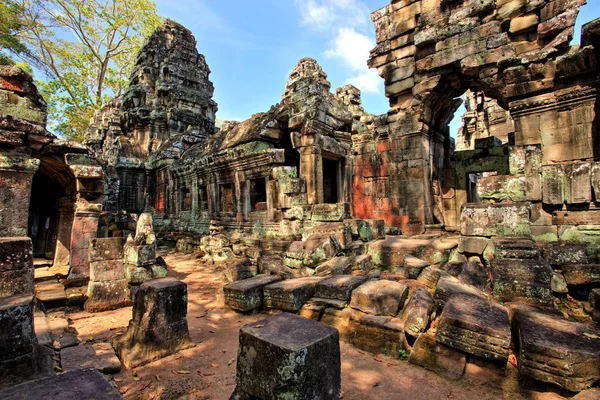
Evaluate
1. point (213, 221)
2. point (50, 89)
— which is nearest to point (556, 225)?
point (213, 221)

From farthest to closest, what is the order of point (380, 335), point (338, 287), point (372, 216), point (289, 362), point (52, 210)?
point (372, 216)
point (52, 210)
point (338, 287)
point (380, 335)
point (289, 362)

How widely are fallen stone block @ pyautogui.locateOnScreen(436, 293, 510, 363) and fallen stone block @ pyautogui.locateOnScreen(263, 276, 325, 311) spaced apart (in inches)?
72.3

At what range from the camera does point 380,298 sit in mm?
3605

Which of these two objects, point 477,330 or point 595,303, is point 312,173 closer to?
point 477,330

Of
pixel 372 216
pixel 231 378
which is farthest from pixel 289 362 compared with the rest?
pixel 372 216

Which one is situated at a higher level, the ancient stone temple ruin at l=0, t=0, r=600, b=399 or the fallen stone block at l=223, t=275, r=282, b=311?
the ancient stone temple ruin at l=0, t=0, r=600, b=399

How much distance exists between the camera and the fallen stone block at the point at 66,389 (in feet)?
4.88

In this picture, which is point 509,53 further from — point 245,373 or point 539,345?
point 245,373

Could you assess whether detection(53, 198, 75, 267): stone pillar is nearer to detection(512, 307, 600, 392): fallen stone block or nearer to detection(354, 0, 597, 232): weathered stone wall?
detection(512, 307, 600, 392): fallen stone block

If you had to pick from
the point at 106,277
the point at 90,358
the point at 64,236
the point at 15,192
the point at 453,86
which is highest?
the point at 453,86

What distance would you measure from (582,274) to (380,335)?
2.49 metres

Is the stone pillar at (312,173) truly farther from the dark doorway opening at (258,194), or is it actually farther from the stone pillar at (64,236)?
the stone pillar at (64,236)

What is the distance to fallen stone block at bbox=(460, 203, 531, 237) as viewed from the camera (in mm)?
4066

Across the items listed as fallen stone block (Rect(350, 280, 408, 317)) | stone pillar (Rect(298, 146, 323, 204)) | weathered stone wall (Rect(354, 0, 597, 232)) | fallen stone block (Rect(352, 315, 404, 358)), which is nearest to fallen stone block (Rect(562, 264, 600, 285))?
fallen stone block (Rect(350, 280, 408, 317))
